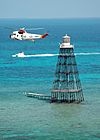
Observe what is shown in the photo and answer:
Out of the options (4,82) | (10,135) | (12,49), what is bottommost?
(10,135)

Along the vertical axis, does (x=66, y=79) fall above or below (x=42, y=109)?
above

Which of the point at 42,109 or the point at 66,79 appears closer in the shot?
the point at 42,109

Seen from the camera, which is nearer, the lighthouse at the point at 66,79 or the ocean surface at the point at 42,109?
the ocean surface at the point at 42,109

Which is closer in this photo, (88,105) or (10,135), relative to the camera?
(10,135)

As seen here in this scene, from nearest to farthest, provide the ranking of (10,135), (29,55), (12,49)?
(10,135) → (29,55) → (12,49)

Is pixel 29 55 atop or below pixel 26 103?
atop

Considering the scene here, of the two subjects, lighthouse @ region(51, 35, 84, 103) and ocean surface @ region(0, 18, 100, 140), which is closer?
ocean surface @ region(0, 18, 100, 140)

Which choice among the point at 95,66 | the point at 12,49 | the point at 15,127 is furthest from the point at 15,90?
the point at 12,49

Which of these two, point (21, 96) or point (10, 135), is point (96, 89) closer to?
point (21, 96)
